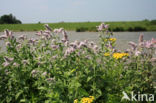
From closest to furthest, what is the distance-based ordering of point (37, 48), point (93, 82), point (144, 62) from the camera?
point (93, 82)
point (144, 62)
point (37, 48)

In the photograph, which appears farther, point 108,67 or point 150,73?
point 108,67

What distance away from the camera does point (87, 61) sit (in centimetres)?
282

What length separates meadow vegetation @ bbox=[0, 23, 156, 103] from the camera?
2.36m

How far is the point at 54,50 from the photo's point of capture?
3031 mm

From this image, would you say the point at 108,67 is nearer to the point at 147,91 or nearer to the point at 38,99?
the point at 147,91

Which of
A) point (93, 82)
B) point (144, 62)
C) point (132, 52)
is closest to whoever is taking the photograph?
point (93, 82)

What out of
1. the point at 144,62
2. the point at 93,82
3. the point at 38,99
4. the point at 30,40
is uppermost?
the point at 30,40

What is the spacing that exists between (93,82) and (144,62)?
0.82 meters

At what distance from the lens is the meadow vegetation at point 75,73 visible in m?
2.36

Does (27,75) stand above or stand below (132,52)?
below

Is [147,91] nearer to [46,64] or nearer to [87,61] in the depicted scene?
[87,61]

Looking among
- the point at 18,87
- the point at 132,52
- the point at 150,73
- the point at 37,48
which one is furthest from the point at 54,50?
the point at 150,73

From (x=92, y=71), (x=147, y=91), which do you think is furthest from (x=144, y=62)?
(x=92, y=71)

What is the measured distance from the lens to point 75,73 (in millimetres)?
2637
